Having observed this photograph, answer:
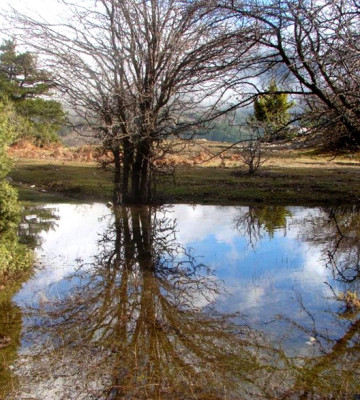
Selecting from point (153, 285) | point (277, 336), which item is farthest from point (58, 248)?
point (277, 336)

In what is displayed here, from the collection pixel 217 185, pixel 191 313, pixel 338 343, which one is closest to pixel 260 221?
pixel 217 185

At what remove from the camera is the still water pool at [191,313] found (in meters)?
4.59

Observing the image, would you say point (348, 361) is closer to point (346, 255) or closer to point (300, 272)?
point (300, 272)

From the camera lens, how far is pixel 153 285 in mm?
7715

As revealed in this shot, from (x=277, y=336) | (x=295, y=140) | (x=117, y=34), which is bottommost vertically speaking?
(x=277, y=336)

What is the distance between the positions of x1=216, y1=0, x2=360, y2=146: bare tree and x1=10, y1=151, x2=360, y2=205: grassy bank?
881 cm

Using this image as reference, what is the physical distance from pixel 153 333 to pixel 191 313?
906 millimetres

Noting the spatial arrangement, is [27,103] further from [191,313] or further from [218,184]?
[191,313]

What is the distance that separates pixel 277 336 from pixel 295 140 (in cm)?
250

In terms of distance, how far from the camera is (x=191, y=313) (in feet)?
21.4

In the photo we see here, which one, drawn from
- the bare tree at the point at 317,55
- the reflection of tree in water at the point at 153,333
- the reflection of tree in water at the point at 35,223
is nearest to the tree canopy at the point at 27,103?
the reflection of tree in water at the point at 35,223

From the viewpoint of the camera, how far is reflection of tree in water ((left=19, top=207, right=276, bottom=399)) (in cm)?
455

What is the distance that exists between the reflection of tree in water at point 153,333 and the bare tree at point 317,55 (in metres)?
2.68

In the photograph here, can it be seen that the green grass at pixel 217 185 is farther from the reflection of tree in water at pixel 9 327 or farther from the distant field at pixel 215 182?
the reflection of tree in water at pixel 9 327
